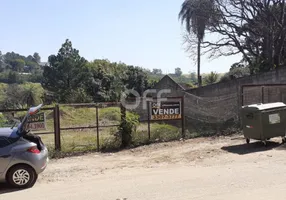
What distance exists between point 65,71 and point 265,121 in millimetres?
45092

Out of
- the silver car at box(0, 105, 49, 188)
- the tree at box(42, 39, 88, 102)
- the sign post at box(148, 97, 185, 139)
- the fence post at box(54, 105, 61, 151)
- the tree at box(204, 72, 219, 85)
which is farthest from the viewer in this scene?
the tree at box(42, 39, 88, 102)

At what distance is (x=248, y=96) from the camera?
48.2 ft

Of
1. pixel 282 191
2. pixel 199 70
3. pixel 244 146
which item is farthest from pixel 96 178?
pixel 199 70

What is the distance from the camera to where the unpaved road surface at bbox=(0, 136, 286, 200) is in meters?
5.98

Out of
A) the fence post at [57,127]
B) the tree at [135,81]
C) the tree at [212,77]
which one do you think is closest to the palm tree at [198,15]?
the tree at [212,77]

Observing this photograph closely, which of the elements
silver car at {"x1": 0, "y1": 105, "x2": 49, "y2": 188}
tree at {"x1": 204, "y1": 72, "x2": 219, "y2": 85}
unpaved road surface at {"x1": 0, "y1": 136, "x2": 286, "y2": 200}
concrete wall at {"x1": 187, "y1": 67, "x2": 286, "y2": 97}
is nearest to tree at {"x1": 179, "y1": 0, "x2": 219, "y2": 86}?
tree at {"x1": 204, "y1": 72, "x2": 219, "y2": 85}

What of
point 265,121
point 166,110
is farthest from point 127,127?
point 265,121

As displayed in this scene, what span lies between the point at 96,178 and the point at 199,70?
101 feet

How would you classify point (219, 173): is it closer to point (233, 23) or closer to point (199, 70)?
point (233, 23)

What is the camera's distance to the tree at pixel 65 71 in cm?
5100

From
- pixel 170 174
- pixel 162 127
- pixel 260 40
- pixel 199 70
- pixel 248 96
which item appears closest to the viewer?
pixel 170 174

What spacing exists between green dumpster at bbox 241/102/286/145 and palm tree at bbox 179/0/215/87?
20.4 m

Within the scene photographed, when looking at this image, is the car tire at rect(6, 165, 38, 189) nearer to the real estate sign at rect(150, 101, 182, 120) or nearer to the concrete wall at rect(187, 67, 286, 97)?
the real estate sign at rect(150, 101, 182, 120)

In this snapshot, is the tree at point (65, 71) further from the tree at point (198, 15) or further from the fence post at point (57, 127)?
the fence post at point (57, 127)
